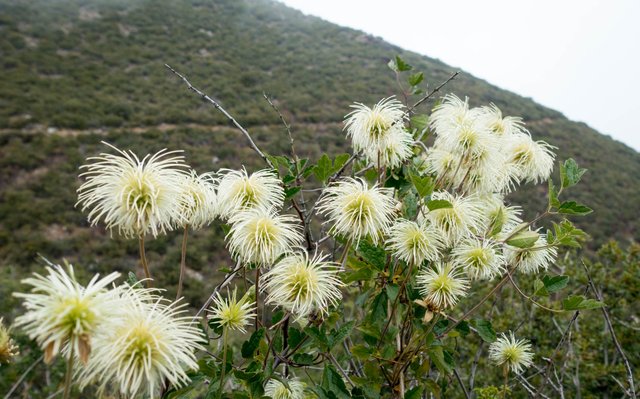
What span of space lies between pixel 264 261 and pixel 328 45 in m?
26.9

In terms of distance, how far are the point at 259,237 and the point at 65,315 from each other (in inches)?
18.7

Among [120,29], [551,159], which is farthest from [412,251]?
[120,29]

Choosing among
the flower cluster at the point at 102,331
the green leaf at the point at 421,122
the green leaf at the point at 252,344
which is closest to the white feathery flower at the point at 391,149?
the green leaf at the point at 421,122

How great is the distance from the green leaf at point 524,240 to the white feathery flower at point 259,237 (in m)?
0.62

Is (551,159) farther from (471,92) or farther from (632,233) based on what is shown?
(471,92)

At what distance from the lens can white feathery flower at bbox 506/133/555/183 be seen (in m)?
1.59

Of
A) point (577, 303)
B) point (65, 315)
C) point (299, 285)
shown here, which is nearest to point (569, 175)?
point (577, 303)

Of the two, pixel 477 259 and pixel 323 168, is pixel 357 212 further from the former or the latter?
pixel 477 259

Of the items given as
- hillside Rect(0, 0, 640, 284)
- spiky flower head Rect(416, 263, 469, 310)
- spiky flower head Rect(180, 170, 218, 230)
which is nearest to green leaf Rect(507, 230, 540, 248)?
spiky flower head Rect(416, 263, 469, 310)

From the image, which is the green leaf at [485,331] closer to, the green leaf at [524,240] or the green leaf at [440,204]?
the green leaf at [524,240]

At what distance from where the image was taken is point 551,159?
5.50 ft

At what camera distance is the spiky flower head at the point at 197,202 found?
1.18 m

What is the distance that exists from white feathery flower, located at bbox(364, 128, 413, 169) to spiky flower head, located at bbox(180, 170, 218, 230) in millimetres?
559

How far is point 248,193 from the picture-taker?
125cm
